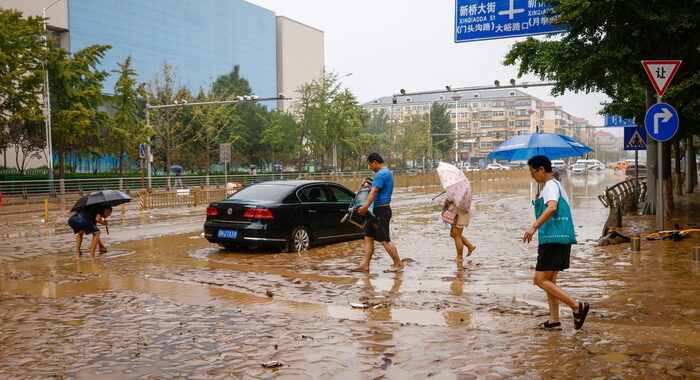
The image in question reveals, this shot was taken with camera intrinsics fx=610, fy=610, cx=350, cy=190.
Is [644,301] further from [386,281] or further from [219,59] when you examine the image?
[219,59]

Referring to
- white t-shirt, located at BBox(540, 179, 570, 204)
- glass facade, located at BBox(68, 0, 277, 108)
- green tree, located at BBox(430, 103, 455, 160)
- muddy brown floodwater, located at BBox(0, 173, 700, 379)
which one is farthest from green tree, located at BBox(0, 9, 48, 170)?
green tree, located at BBox(430, 103, 455, 160)

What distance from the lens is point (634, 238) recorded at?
10.9 m

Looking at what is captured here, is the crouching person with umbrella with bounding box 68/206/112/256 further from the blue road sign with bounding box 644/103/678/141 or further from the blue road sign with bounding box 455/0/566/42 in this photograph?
the blue road sign with bounding box 455/0/566/42

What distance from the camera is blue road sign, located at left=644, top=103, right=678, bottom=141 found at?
33.7ft

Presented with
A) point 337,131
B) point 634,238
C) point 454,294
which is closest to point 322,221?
point 454,294

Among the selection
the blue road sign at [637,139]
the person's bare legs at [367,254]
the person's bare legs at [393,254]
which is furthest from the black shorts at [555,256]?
the blue road sign at [637,139]

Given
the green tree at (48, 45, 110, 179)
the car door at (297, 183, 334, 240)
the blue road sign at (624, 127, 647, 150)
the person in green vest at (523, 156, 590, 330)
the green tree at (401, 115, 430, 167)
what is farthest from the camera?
the green tree at (401, 115, 430, 167)

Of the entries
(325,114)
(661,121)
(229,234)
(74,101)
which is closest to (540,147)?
(661,121)

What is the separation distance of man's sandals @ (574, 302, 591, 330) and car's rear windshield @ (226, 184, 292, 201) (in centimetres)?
670

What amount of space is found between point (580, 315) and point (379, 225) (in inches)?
163

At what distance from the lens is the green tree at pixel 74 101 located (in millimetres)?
37969

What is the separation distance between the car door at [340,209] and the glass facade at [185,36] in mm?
46091

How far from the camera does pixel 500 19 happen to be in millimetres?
17406

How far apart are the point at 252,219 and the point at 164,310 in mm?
4265
